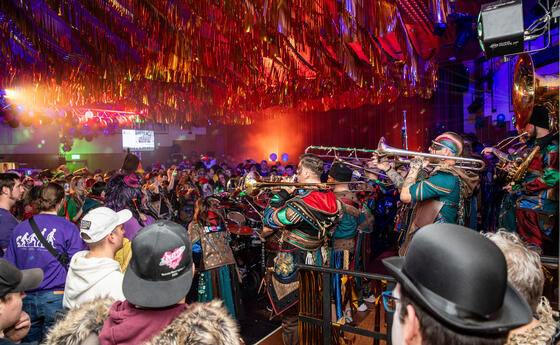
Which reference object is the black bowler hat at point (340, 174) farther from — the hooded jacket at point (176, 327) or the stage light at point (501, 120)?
the stage light at point (501, 120)

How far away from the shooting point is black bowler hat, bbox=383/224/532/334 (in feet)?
2.80

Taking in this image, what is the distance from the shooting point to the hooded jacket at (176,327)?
1286 mm

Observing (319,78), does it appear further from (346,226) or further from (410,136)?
(410,136)

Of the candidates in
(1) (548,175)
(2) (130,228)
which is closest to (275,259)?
(2) (130,228)

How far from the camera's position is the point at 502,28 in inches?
103

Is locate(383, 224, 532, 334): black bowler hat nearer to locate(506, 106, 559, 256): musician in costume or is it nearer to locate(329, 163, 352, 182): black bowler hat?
locate(506, 106, 559, 256): musician in costume

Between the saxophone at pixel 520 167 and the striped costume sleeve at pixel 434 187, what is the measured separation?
1.13 m

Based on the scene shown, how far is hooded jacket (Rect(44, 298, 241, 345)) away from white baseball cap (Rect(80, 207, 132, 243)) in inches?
32.7

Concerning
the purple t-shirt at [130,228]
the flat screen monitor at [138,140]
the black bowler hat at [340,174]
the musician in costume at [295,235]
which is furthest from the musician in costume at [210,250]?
the flat screen monitor at [138,140]

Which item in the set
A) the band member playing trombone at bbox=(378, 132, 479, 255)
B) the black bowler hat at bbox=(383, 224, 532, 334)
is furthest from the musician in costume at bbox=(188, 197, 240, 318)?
the black bowler hat at bbox=(383, 224, 532, 334)

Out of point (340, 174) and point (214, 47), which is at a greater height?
point (214, 47)

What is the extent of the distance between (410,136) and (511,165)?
403 inches

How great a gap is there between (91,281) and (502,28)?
3368 millimetres

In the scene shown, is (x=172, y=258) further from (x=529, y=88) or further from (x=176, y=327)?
(x=529, y=88)
